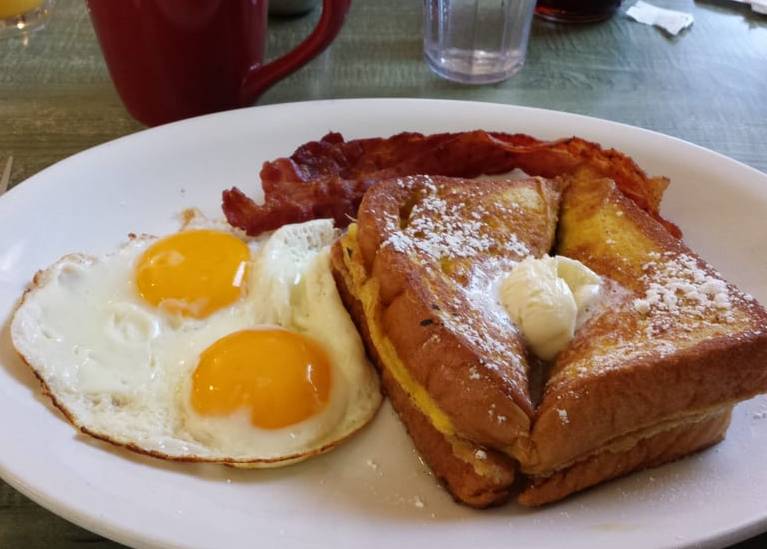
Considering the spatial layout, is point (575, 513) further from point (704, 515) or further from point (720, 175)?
point (720, 175)

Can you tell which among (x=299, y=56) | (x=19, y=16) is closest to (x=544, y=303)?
(x=299, y=56)

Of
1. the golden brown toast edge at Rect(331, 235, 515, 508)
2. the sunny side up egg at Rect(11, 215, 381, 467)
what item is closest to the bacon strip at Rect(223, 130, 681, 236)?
the sunny side up egg at Rect(11, 215, 381, 467)

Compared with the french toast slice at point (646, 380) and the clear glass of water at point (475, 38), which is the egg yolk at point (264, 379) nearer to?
the french toast slice at point (646, 380)

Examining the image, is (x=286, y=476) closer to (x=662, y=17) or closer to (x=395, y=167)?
(x=395, y=167)

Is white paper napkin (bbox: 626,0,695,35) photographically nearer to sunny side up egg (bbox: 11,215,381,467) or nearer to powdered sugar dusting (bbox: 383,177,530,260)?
powdered sugar dusting (bbox: 383,177,530,260)

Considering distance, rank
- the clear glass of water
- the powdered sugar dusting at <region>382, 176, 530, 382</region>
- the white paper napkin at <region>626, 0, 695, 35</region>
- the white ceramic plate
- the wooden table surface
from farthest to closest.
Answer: the white paper napkin at <region>626, 0, 695, 35</region> < the clear glass of water < the wooden table surface < the powdered sugar dusting at <region>382, 176, 530, 382</region> < the white ceramic plate

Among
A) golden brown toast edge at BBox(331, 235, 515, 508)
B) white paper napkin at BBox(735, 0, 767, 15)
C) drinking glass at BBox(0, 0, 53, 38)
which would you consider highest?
white paper napkin at BBox(735, 0, 767, 15)
